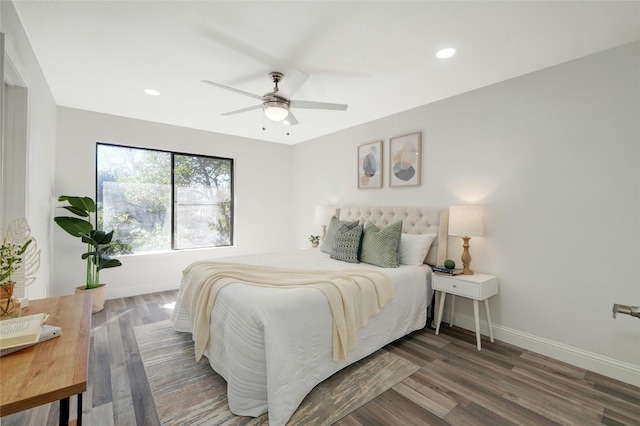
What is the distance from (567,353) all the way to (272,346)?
2535mm

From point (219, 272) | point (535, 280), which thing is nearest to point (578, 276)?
point (535, 280)

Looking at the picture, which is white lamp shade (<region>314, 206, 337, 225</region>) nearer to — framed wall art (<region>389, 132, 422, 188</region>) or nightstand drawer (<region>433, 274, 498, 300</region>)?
framed wall art (<region>389, 132, 422, 188</region>)

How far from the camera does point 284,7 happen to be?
5.98ft

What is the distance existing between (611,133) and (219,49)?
125 inches

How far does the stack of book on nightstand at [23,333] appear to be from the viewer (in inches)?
41.5

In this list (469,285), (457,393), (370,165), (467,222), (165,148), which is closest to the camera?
(457,393)

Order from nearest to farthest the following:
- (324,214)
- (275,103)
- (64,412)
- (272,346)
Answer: (64,412)
(272,346)
(275,103)
(324,214)

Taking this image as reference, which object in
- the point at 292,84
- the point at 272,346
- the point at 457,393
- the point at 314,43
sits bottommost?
the point at 457,393

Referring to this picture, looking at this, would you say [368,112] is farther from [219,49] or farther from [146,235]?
[146,235]

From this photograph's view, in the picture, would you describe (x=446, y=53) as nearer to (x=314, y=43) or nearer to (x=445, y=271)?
(x=314, y=43)

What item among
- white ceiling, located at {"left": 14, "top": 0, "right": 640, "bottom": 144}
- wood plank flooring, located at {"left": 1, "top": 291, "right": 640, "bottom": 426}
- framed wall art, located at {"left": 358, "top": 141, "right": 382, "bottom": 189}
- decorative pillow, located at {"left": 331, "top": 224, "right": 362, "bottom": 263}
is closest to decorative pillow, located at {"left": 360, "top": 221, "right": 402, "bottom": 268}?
decorative pillow, located at {"left": 331, "top": 224, "right": 362, "bottom": 263}

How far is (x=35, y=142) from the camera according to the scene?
2529 mm

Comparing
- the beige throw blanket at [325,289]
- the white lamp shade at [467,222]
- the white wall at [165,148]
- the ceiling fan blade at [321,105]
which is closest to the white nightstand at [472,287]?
the white lamp shade at [467,222]

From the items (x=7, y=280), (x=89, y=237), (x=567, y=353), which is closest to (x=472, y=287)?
(x=567, y=353)
